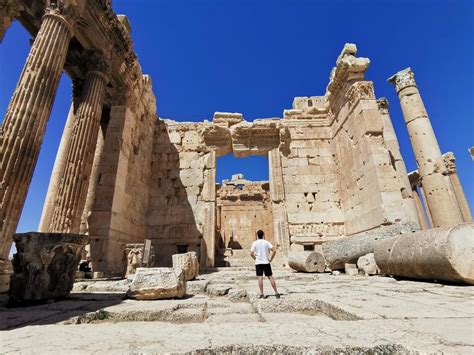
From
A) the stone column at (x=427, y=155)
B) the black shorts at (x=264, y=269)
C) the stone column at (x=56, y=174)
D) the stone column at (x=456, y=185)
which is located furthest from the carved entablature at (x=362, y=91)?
the stone column at (x=56, y=174)

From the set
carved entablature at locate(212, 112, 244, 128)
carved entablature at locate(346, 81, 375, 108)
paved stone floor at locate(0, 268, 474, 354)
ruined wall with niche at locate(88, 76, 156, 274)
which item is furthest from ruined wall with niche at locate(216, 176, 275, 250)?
paved stone floor at locate(0, 268, 474, 354)

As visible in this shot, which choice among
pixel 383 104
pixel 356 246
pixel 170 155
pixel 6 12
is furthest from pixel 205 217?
pixel 383 104

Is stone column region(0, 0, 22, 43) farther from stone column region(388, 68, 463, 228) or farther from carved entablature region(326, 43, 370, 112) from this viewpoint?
stone column region(388, 68, 463, 228)

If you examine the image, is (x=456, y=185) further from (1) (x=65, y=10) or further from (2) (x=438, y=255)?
(1) (x=65, y=10)

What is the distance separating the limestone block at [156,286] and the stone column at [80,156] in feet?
12.4

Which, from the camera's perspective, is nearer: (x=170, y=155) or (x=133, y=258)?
(x=133, y=258)

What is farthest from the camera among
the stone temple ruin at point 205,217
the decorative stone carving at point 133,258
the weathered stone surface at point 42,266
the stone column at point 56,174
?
the stone column at point 56,174

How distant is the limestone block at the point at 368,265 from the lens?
6.20 meters

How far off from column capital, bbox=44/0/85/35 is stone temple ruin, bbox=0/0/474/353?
43mm

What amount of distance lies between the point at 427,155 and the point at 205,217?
906 centimetres

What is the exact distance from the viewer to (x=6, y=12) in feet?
19.6

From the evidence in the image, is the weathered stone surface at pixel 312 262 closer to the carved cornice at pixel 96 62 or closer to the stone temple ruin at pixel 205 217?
the stone temple ruin at pixel 205 217

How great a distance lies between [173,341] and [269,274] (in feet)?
8.72

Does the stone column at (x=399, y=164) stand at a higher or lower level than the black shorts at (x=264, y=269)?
higher
